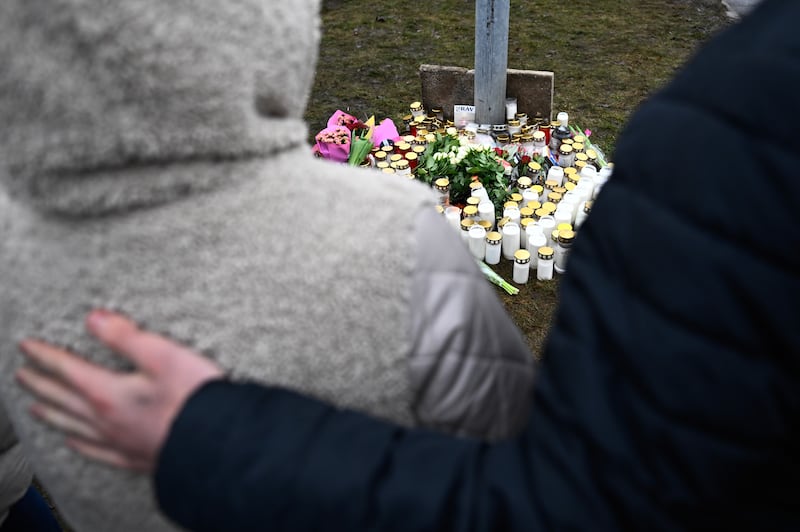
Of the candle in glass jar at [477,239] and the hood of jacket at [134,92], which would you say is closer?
the hood of jacket at [134,92]

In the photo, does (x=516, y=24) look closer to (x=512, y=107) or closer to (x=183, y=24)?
(x=512, y=107)

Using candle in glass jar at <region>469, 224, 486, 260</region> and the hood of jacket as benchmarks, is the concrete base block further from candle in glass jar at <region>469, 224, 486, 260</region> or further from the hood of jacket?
the hood of jacket

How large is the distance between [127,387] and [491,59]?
3.41 meters

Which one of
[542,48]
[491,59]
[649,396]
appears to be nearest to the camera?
[649,396]

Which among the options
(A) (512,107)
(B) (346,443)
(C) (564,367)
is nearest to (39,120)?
(B) (346,443)

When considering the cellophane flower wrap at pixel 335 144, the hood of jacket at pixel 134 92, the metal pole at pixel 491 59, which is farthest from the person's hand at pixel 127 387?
the metal pole at pixel 491 59

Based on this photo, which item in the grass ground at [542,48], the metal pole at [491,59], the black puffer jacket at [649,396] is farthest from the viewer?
the grass ground at [542,48]

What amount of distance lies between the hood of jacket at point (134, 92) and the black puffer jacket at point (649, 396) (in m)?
0.24

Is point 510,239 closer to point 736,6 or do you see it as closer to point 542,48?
point 542,48

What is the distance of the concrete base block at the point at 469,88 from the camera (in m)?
4.04

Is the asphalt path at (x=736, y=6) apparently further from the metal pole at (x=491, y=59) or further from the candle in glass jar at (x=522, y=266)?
the candle in glass jar at (x=522, y=266)

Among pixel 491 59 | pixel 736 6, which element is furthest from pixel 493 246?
pixel 736 6

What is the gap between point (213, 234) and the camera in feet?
2.32

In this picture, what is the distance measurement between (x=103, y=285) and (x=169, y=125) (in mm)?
192
